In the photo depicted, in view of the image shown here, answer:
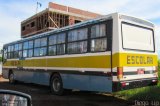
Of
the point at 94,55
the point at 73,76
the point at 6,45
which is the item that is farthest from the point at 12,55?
the point at 94,55

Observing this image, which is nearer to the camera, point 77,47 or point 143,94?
point 143,94

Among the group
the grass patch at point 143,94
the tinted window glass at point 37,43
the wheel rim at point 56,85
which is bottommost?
the grass patch at point 143,94

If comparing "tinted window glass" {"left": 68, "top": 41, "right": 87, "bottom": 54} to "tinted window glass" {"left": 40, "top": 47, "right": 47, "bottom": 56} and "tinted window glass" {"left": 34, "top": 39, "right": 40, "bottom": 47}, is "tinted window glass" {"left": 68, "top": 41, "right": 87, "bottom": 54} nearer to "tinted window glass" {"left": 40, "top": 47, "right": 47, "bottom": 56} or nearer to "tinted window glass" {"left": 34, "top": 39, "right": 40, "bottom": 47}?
"tinted window glass" {"left": 40, "top": 47, "right": 47, "bottom": 56}

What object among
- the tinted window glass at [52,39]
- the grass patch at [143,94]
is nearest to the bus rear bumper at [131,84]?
the grass patch at [143,94]

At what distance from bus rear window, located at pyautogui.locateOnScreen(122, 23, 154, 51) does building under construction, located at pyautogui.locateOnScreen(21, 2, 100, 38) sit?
35.5m

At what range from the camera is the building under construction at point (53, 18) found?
46.7 m

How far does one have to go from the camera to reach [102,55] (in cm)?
1011

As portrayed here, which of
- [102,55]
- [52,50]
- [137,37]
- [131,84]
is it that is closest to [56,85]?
[52,50]

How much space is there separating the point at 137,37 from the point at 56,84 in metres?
4.83

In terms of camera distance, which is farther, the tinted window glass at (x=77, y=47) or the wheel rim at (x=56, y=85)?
the wheel rim at (x=56, y=85)

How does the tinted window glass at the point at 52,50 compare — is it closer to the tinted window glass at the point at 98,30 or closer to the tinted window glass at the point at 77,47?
the tinted window glass at the point at 77,47

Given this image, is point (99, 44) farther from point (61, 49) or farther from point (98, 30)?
point (61, 49)

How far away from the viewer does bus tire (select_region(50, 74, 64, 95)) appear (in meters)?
12.9

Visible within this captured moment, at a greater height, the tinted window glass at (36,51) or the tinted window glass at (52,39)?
the tinted window glass at (52,39)
